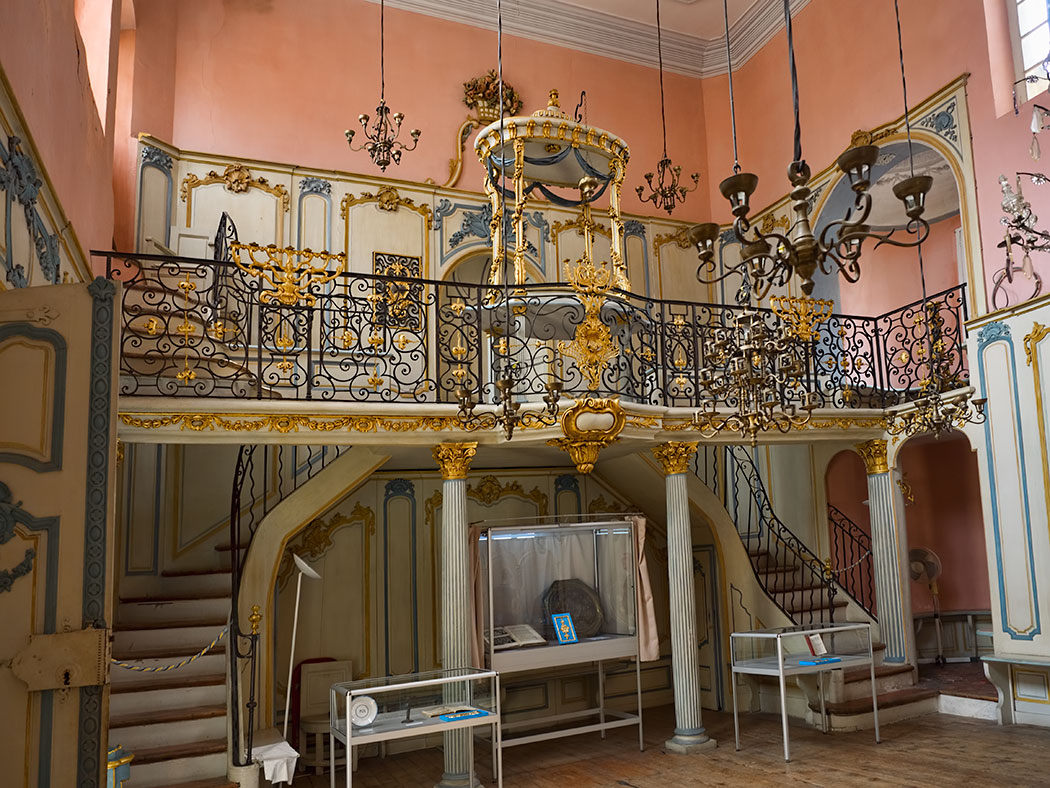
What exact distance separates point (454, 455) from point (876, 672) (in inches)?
215

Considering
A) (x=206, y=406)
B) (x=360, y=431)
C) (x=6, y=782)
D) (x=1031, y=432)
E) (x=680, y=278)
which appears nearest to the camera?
(x=6, y=782)

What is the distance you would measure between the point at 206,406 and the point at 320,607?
132 inches

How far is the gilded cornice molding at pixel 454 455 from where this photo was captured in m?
8.02

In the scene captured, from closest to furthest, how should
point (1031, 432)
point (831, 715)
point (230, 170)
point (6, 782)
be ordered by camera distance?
point (6, 782)
point (1031, 432)
point (831, 715)
point (230, 170)

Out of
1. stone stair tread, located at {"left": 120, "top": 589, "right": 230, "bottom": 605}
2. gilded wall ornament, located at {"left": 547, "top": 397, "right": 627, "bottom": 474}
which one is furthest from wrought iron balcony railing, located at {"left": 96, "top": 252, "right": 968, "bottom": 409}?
stone stair tread, located at {"left": 120, "top": 589, "right": 230, "bottom": 605}

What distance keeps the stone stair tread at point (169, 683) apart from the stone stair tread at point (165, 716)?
0.18 m

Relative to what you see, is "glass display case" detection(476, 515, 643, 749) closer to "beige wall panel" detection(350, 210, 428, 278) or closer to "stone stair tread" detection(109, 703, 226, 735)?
"stone stair tread" detection(109, 703, 226, 735)

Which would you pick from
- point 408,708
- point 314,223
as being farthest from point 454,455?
point 314,223

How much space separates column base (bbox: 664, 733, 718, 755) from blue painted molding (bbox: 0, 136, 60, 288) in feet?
22.9

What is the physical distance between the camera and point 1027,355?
26.9 feet

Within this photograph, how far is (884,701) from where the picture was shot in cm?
918

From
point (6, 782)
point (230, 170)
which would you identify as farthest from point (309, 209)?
point (6, 782)

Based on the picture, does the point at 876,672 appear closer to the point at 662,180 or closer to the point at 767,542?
the point at 767,542

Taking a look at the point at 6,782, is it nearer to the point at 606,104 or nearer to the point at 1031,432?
the point at 1031,432
